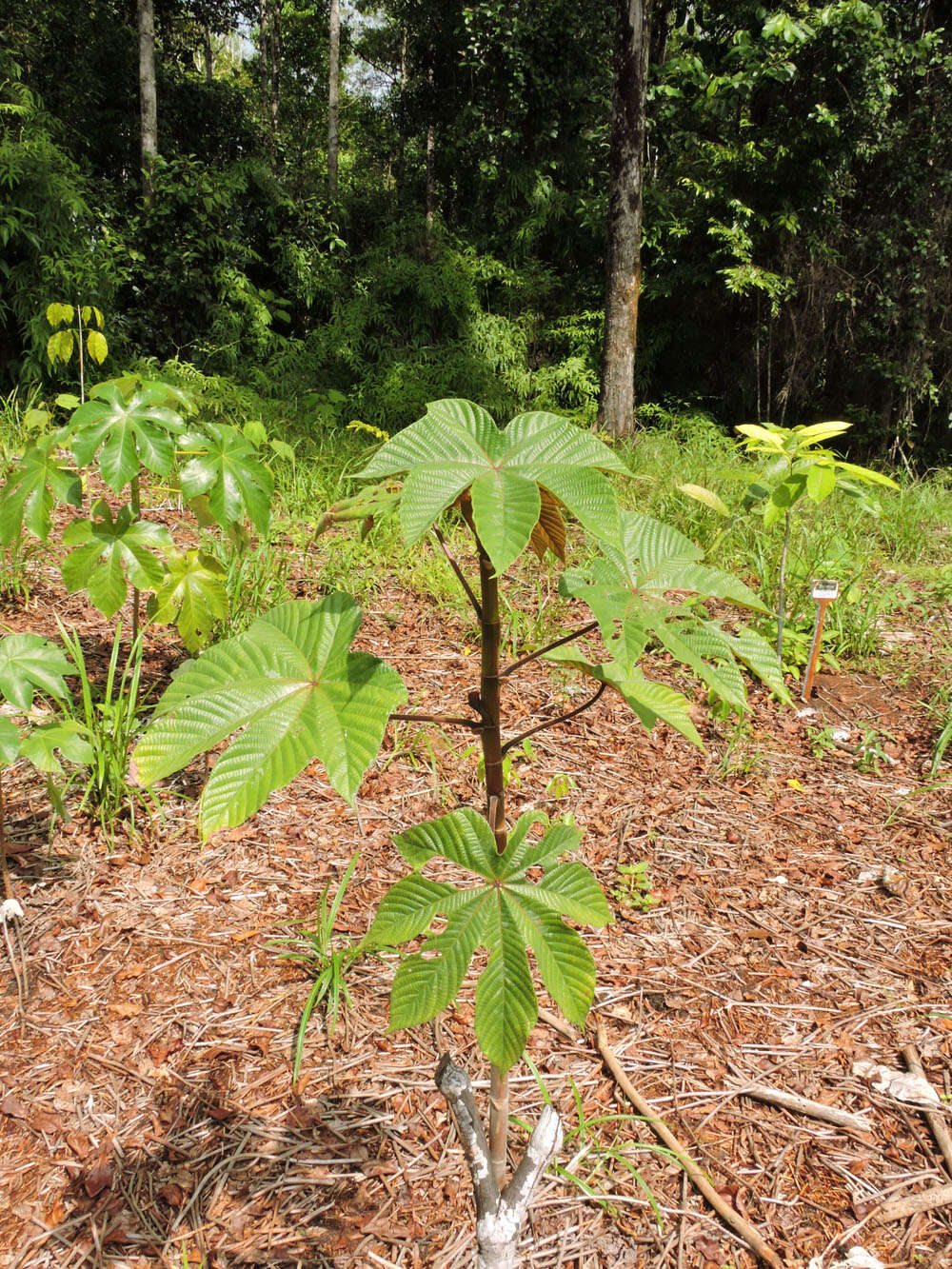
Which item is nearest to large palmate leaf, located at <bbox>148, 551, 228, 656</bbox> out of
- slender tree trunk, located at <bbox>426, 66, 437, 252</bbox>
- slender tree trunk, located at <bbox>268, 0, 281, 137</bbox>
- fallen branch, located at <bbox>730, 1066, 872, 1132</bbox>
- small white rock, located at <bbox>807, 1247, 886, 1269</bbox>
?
fallen branch, located at <bbox>730, 1066, 872, 1132</bbox>

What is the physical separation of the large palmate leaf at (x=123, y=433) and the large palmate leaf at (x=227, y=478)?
53 mm

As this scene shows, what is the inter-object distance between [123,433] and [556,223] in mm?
9055

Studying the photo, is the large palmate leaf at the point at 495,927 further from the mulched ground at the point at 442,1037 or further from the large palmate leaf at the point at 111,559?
the large palmate leaf at the point at 111,559

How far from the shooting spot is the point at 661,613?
2.40 feet

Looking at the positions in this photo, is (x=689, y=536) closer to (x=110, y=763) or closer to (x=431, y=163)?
(x=110, y=763)

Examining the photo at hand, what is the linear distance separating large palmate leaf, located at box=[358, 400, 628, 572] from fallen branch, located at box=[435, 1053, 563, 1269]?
574 mm

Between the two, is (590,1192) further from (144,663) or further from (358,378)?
(358,378)

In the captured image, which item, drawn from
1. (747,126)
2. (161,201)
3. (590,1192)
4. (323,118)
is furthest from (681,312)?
(323,118)

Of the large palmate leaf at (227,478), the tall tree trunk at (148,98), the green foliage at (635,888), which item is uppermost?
the tall tree trunk at (148,98)

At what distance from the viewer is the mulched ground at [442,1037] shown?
1071 millimetres

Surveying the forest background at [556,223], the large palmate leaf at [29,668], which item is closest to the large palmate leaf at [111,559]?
the large palmate leaf at [29,668]

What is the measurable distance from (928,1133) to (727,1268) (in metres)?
0.44

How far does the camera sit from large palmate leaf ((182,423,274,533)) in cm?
165

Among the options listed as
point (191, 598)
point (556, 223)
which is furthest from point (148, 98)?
point (191, 598)
